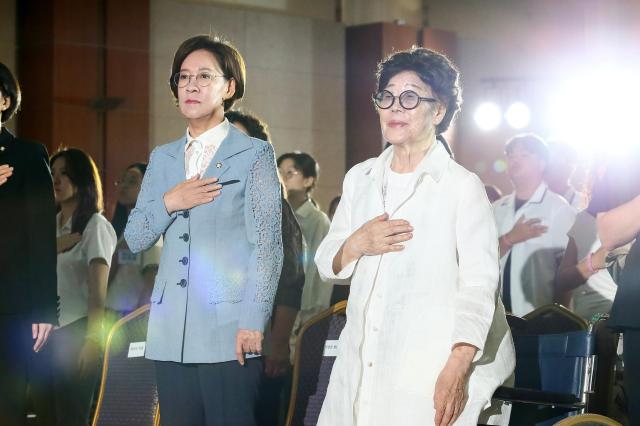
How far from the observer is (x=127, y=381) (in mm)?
5125

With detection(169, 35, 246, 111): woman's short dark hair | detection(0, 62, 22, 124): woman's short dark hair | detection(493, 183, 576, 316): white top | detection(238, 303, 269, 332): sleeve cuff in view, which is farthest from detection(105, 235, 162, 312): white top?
detection(238, 303, 269, 332): sleeve cuff

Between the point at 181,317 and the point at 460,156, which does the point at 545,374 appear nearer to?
the point at 181,317

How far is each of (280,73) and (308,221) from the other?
660 cm

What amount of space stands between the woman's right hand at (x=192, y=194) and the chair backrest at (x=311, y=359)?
3.62ft

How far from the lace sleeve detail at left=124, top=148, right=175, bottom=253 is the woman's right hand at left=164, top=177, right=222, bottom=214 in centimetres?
5

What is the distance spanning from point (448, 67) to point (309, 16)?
35.6 ft

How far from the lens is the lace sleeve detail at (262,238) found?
3604 millimetres

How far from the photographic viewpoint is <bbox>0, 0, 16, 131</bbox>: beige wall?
11.6m

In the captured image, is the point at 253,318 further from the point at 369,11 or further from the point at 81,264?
the point at 369,11

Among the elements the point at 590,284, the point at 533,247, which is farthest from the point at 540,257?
the point at 590,284

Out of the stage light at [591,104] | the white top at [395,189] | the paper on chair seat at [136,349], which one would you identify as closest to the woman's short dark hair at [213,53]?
the white top at [395,189]

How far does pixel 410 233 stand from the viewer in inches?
129

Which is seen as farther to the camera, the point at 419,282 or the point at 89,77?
the point at 89,77

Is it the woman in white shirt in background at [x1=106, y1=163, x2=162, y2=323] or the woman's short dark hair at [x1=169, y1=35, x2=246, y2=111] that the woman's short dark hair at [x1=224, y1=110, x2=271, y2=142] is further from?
the woman in white shirt in background at [x1=106, y1=163, x2=162, y2=323]
